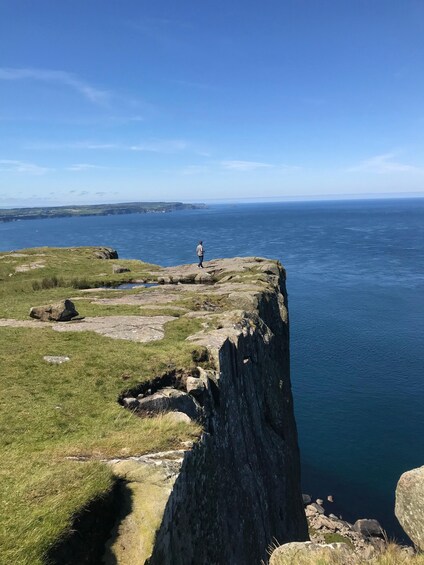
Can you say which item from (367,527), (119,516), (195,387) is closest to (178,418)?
(195,387)

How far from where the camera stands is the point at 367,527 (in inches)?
1501

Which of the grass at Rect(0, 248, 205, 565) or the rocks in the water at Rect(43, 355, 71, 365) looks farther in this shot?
the rocks in the water at Rect(43, 355, 71, 365)

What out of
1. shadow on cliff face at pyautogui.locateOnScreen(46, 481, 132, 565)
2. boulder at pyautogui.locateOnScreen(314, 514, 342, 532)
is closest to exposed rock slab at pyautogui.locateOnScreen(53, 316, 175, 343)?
shadow on cliff face at pyautogui.locateOnScreen(46, 481, 132, 565)

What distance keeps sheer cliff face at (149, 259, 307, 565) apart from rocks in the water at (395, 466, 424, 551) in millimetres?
5482

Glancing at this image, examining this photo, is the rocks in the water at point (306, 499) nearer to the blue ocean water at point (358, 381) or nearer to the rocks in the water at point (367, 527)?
the blue ocean water at point (358, 381)

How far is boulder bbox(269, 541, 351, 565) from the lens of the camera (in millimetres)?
8794

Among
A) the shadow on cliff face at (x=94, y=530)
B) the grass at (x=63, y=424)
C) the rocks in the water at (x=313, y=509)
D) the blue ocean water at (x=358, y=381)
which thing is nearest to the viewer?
the shadow on cliff face at (x=94, y=530)

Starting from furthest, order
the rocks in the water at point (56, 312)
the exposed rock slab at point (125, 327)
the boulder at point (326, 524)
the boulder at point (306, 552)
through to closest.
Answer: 1. the boulder at point (326, 524)
2. the rocks in the water at point (56, 312)
3. the exposed rock slab at point (125, 327)
4. the boulder at point (306, 552)

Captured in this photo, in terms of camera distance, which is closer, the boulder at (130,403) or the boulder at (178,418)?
the boulder at (178,418)

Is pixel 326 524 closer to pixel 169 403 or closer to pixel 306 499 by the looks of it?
pixel 306 499

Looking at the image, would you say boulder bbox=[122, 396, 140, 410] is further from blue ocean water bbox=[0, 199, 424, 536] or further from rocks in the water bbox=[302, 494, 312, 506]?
blue ocean water bbox=[0, 199, 424, 536]

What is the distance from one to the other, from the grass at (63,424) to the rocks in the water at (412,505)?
19.1 ft

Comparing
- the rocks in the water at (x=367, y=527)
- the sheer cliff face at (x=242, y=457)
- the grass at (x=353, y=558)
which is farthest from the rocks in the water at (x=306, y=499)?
the grass at (x=353, y=558)

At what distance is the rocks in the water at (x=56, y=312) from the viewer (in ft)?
75.4
